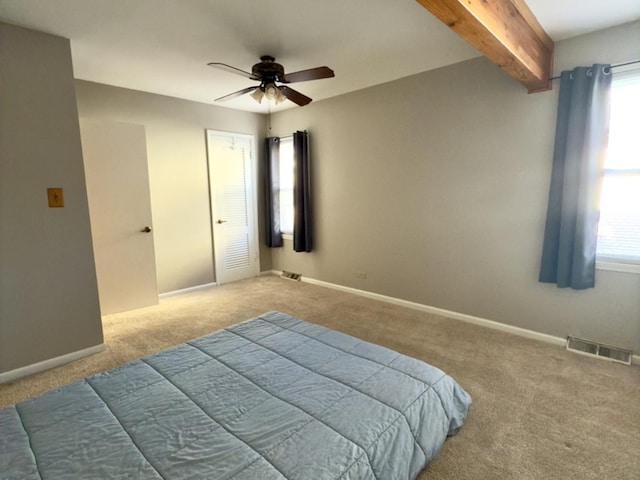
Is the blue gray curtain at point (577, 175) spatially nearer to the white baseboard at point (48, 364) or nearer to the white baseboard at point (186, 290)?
the white baseboard at point (48, 364)

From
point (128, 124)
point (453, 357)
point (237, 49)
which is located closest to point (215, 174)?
point (128, 124)

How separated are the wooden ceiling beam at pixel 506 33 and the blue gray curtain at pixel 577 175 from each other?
267 millimetres

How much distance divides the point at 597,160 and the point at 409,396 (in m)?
2.35

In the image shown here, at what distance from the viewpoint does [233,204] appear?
4898 millimetres

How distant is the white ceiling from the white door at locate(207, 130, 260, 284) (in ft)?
4.28

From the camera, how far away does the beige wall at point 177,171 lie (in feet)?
12.9

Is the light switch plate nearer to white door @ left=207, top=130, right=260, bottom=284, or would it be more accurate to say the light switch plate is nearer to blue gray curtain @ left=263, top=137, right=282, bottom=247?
white door @ left=207, top=130, right=260, bottom=284

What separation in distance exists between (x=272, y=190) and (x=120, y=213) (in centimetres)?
207

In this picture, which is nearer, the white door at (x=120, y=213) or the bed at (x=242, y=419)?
the bed at (x=242, y=419)

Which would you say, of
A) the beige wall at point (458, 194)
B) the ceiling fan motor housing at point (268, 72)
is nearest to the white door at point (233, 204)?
the beige wall at point (458, 194)

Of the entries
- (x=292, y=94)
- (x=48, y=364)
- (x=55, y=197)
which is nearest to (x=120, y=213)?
(x=55, y=197)

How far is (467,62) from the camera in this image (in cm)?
311

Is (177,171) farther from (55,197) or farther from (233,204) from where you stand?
(55,197)

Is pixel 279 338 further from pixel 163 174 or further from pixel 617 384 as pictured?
pixel 163 174
